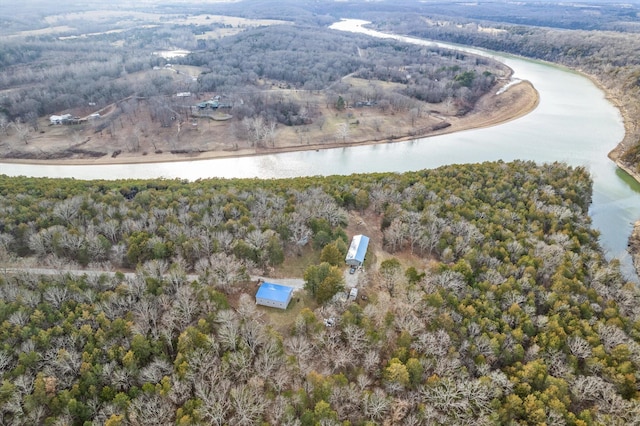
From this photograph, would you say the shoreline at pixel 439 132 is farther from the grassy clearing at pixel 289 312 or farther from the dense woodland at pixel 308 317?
the grassy clearing at pixel 289 312

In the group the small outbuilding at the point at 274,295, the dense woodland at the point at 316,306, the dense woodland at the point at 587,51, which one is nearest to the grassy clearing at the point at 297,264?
the dense woodland at the point at 316,306

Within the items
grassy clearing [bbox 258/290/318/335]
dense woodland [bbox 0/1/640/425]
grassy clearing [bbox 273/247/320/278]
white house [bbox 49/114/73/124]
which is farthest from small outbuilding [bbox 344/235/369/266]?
white house [bbox 49/114/73/124]

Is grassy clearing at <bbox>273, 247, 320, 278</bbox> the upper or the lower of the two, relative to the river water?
upper

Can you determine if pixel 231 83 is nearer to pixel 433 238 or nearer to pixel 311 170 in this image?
pixel 311 170

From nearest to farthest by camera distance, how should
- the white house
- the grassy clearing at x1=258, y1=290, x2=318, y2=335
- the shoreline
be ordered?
1. the grassy clearing at x1=258, y1=290, x2=318, y2=335
2. the shoreline
3. the white house

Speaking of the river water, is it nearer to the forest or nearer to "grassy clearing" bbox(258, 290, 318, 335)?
the forest

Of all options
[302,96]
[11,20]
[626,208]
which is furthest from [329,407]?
[11,20]
